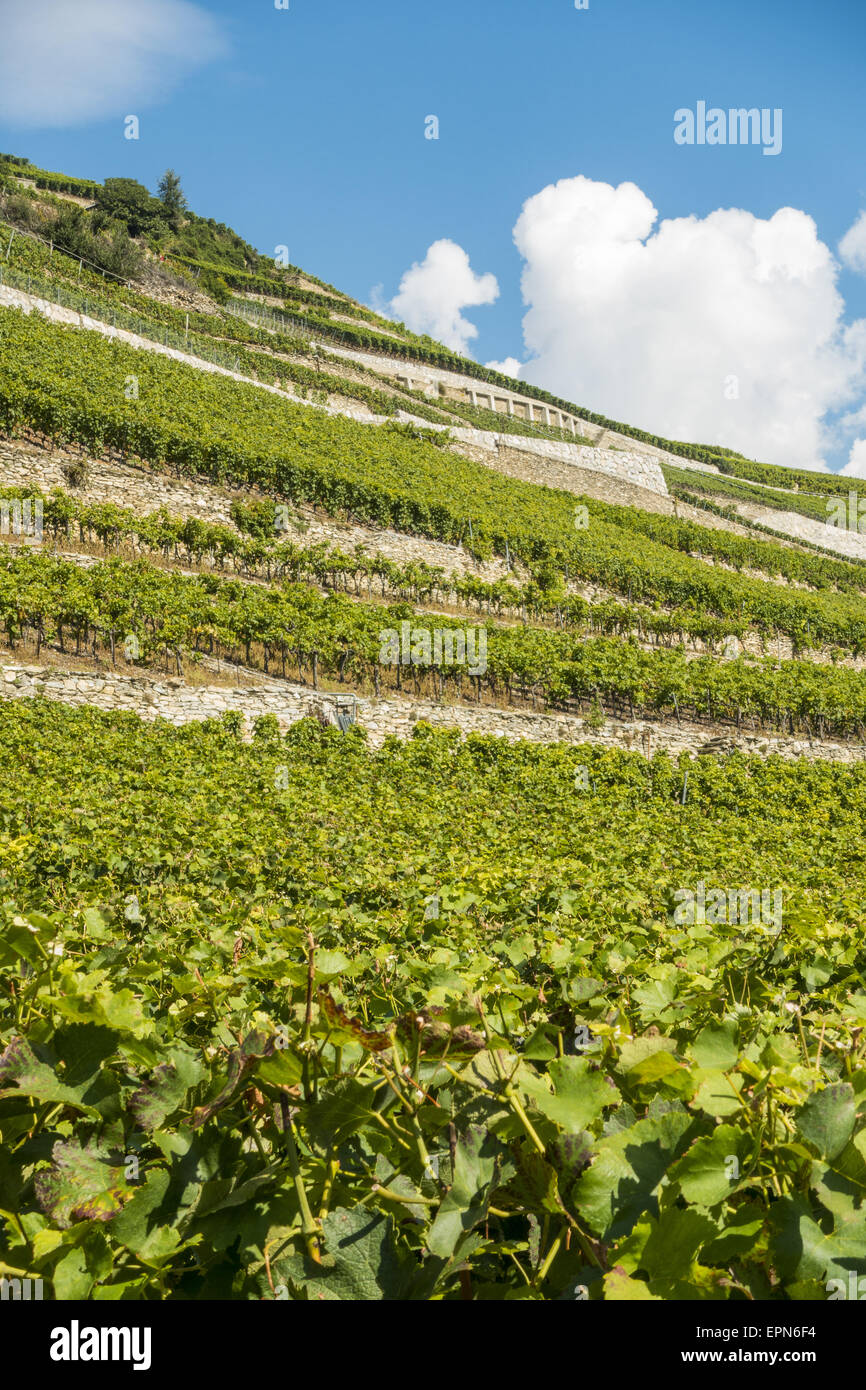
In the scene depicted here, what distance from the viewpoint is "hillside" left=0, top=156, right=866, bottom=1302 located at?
0.96m

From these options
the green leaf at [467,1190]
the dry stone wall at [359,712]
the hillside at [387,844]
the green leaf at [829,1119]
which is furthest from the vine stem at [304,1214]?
the dry stone wall at [359,712]

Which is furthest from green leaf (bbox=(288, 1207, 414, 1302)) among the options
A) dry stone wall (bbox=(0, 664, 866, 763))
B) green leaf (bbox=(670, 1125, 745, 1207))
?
dry stone wall (bbox=(0, 664, 866, 763))

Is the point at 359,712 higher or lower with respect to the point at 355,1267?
higher

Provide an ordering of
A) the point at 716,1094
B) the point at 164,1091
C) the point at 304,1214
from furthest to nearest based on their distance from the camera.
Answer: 1. the point at 164,1091
2. the point at 716,1094
3. the point at 304,1214

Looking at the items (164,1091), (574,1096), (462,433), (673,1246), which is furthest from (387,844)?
(462,433)

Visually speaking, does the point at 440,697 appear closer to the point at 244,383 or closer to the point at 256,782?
the point at 256,782

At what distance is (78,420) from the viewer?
2602cm

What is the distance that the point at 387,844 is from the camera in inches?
380

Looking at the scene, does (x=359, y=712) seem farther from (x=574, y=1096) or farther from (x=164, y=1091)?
(x=574, y=1096)

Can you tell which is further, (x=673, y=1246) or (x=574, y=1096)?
(x=574, y=1096)

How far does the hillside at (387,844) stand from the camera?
37.8 inches

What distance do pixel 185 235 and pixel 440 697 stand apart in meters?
67.2
